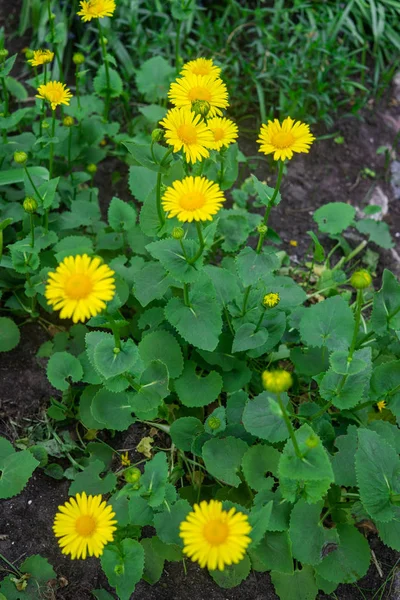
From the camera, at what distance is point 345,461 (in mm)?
2006

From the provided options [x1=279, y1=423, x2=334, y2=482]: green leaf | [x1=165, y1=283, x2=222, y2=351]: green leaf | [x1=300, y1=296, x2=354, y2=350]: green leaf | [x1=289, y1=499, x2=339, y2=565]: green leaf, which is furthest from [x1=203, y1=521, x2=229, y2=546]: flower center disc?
[x1=300, y1=296, x2=354, y2=350]: green leaf

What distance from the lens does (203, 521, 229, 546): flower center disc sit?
1429mm

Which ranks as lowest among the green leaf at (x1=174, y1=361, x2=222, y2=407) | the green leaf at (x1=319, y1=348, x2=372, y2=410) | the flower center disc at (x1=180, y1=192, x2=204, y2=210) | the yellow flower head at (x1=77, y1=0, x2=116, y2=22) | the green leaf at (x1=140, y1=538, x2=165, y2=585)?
the green leaf at (x1=140, y1=538, x2=165, y2=585)

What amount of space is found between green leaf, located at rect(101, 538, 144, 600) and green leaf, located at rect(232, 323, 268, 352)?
0.75 m

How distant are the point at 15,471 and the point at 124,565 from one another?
0.49 m

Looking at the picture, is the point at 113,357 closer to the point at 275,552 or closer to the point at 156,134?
the point at 156,134

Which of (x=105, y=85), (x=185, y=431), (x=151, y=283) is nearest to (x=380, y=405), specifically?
(x=185, y=431)

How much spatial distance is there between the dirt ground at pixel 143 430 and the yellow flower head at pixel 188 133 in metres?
1.13

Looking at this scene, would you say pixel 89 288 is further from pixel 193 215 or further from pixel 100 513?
pixel 100 513

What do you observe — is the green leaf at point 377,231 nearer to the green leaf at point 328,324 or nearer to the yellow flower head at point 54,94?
the green leaf at point 328,324

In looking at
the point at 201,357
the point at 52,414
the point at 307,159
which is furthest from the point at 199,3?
the point at 52,414

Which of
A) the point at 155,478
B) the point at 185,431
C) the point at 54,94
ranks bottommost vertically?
the point at 185,431

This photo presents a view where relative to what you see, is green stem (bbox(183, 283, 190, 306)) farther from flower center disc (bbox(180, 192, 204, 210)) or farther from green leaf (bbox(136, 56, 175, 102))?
green leaf (bbox(136, 56, 175, 102))

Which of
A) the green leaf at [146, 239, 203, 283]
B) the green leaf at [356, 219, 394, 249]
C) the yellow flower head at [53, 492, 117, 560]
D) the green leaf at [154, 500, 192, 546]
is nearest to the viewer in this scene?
the yellow flower head at [53, 492, 117, 560]
